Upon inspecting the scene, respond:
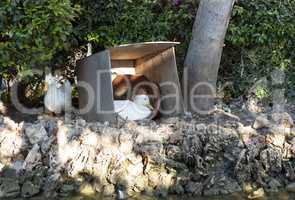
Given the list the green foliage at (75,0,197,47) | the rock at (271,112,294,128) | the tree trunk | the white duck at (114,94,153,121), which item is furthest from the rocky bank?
the green foliage at (75,0,197,47)

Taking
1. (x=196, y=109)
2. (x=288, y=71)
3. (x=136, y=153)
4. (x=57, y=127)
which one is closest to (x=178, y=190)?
(x=136, y=153)

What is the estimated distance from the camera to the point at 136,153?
4582 mm

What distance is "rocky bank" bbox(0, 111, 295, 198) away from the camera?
14.4 ft

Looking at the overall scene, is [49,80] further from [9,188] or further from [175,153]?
[175,153]

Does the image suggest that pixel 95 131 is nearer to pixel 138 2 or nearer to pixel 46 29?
pixel 46 29

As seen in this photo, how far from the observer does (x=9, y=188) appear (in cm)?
425

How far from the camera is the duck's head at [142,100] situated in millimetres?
5945

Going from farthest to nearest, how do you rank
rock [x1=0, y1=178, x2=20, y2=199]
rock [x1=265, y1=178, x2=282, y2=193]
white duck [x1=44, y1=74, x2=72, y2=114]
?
white duck [x1=44, y1=74, x2=72, y2=114], rock [x1=265, y1=178, x2=282, y2=193], rock [x1=0, y1=178, x2=20, y2=199]

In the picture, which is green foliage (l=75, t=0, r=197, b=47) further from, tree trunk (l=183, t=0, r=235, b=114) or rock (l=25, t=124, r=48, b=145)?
rock (l=25, t=124, r=48, b=145)

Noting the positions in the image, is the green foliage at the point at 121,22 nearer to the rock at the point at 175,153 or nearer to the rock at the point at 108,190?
A: the rock at the point at 175,153

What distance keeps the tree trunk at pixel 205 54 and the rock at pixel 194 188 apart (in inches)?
66.8

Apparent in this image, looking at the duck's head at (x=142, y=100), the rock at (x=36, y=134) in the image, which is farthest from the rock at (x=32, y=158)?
the duck's head at (x=142, y=100)

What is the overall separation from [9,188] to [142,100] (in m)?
2.22

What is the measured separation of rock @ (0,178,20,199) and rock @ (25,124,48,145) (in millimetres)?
484
